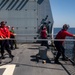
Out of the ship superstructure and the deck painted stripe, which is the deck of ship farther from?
the ship superstructure

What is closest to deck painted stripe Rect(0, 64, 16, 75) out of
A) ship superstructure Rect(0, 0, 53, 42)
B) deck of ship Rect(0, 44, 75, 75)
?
deck of ship Rect(0, 44, 75, 75)

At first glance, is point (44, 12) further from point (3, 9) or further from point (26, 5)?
point (3, 9)

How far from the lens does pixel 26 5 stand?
77.7ft

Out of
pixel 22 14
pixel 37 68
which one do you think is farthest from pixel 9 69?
pixel 22 14

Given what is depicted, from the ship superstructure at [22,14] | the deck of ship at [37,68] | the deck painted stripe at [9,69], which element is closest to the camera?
the deck painted stripe at [9,69]

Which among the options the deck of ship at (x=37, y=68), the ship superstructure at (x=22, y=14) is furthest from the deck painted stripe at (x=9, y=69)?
the ship superstructure at (x=22, y=14)

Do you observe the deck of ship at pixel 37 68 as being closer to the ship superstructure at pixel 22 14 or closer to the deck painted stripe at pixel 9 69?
the deck painted stripe at pixel 9 69

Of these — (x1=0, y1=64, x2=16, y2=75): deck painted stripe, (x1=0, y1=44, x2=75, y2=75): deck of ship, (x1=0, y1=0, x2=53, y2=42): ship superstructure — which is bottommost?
(x1=0, y1=44, x2=75, y2=75): deck of ship

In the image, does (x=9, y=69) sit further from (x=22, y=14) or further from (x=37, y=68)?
(x=22, y=14)

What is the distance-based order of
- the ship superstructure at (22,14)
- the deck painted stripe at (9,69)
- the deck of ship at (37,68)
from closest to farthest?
the deck painted stripe at (9,69), the deck of ship at (37,68), the ship superstructure at (22,14)

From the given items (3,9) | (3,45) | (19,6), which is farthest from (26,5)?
(3,45)

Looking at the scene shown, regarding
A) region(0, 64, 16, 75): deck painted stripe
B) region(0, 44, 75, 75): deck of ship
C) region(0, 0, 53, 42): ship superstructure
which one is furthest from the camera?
region(0, 0, 53, 42): ship superstructure

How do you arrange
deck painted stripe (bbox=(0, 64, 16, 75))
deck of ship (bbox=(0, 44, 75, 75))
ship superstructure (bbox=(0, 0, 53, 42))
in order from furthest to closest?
ship superstructure (bbox=(0, 0, 53, 42)) < deck of ship (bbox=(0, 44, 75, 75)) < deck painted stripe (bbox=(0, 64, 16, 75))

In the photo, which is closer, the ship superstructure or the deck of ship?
the deck of ship
